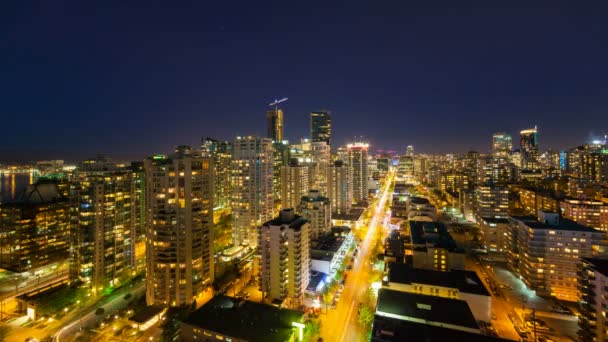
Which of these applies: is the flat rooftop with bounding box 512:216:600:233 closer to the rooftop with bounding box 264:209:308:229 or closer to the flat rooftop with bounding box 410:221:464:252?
the flat rooftop with bounding box 410:221:464:252

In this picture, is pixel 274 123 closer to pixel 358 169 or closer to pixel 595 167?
pixel 358 169

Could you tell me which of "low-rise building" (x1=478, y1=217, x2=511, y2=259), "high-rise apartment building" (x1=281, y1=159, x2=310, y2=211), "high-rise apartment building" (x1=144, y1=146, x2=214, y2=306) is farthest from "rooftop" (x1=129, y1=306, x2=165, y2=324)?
"low-rise building" (x1=478, y1=217, x2=511, y2=259)

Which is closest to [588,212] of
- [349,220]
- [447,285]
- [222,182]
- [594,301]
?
[594,301]

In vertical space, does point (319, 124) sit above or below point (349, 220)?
above

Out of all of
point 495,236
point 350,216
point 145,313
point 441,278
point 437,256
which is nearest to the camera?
point 145,313

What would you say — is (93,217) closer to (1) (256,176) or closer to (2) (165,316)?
(2) (165,316)
